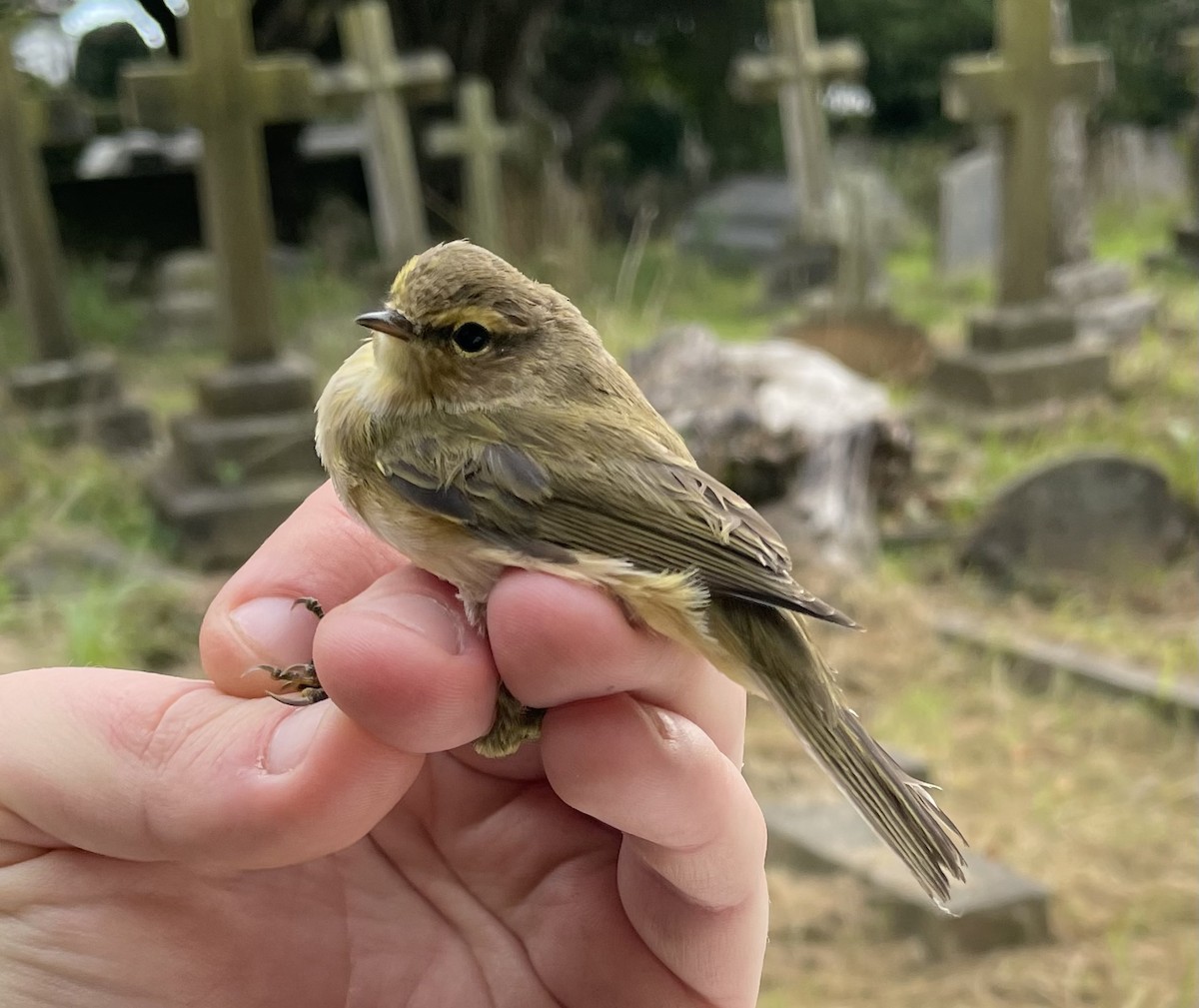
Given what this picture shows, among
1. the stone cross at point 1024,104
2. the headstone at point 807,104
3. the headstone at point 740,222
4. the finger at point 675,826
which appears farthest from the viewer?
the headstone at point 740,222

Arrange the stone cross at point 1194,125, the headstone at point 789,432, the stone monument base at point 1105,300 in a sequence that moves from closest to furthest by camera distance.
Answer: the headstone at point 789,432 < the stone monument base at point 1105,300 < the stone cross at point 1194,125

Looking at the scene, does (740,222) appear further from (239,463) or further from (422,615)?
(422,615)

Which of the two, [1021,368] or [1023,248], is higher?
[1023,248]

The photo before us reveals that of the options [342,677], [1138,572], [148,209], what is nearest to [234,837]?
[342,677]

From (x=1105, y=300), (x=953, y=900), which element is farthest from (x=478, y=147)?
(x=953, y=900)

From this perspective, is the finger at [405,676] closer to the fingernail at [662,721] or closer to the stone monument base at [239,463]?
the fingernail at [662,721]

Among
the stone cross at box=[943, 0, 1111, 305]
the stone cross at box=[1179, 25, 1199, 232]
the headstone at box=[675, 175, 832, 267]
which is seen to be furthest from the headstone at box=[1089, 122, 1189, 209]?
the stone cross at box=[943, 0, 1111, 305]

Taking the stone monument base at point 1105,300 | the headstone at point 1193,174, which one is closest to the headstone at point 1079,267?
the stone monument base at point 1105,300
